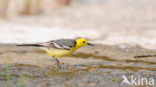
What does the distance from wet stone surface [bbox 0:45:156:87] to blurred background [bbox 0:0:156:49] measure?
3.10 feet

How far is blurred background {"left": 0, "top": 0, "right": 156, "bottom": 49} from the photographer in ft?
29.3

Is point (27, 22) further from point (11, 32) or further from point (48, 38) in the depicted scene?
point (48, 38)

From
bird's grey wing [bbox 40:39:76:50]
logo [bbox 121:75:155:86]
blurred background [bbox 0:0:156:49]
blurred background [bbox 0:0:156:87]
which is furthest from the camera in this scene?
blurred background [bbox 0:0:156:49]

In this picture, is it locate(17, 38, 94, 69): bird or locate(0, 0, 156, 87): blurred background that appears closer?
locate(0, 0, 156, 87): blurred background

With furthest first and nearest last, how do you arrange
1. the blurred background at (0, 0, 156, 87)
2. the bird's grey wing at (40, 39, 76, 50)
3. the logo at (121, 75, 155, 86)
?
the bird's grey wing at (40, 39, 76, 50), the blurred background at (0, 0, 156, 87), the logo at (121, 75, 155, 86)

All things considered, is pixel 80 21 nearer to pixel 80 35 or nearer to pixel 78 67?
pixel 80 35

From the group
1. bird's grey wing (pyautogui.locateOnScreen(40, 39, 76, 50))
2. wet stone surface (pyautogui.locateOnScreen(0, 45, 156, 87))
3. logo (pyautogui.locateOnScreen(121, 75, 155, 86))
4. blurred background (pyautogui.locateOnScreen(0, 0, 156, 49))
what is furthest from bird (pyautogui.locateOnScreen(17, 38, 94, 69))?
blurred background (pyautogui.locateOnScreen(0, 0, 156, 49))

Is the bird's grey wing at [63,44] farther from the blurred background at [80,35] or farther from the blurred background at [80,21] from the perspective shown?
the blurred background at [80,21]

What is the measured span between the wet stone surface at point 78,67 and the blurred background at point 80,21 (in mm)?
945

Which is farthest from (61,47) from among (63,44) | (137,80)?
(137,80)

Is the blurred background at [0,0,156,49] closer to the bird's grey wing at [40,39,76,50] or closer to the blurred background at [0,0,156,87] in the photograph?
the blurred background at [0,0,156,87]

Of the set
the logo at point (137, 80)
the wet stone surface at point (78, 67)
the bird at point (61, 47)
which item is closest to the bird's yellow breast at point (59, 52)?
the bird at point (61, 47)

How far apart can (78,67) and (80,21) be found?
5.65 metres

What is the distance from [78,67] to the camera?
19.7 feet
